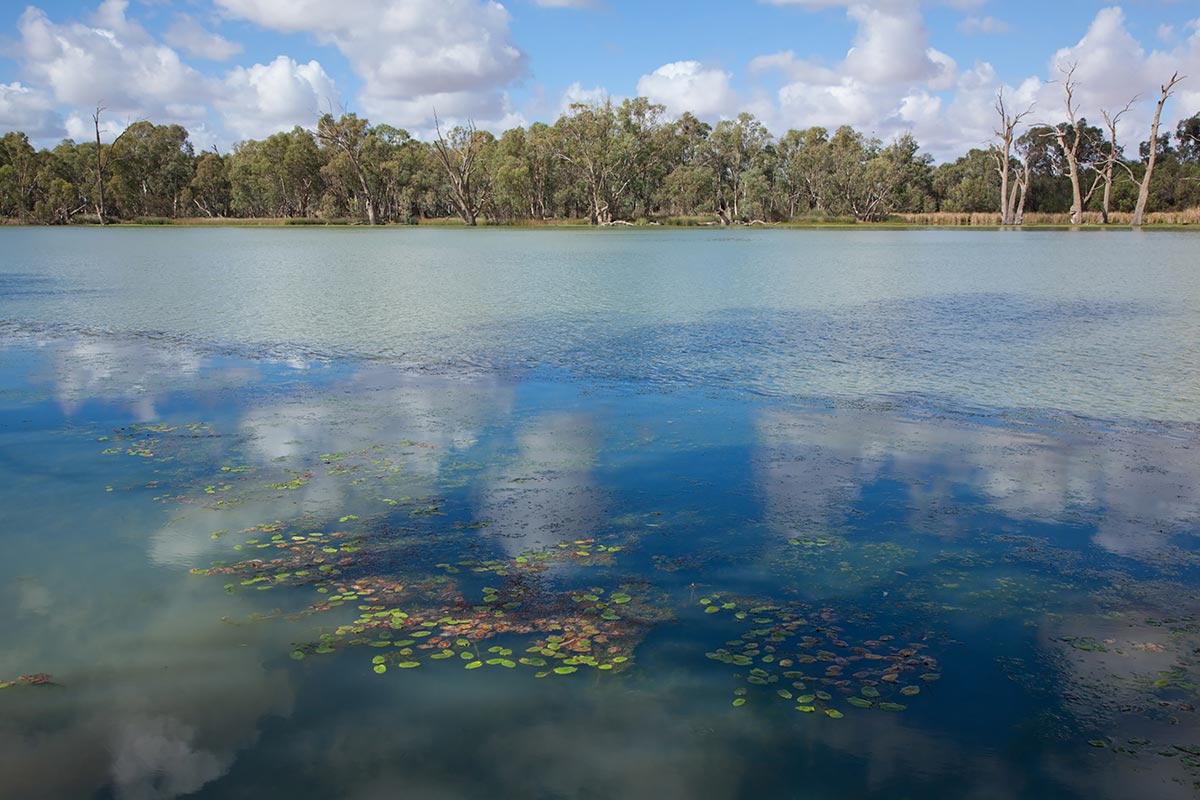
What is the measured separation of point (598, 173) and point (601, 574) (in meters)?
95.1

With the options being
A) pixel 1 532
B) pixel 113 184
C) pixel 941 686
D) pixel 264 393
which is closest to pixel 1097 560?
pixel 941 686

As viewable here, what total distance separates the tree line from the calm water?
3293 inches

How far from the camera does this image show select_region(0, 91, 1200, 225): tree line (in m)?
96.6

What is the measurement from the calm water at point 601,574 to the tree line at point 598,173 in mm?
83636

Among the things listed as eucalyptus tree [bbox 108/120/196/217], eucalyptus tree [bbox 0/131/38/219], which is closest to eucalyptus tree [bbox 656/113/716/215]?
eucalyptus tree [bbox 108/120/196/217]

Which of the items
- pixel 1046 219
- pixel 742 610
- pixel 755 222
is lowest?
pixel 742 610

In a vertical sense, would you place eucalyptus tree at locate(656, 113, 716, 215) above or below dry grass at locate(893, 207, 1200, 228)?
above

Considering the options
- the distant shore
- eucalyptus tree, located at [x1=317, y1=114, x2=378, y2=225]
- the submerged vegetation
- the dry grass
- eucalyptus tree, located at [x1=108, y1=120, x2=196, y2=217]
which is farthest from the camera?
eucalyptus tree, located at [x1=108, y1=120, x2=196, y2=217]

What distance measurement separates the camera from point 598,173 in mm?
97438

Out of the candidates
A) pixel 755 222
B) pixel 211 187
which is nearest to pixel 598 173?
pixel 755 222

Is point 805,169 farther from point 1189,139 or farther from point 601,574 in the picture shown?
point 601,574

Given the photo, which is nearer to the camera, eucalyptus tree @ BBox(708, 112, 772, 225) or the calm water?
the calm water

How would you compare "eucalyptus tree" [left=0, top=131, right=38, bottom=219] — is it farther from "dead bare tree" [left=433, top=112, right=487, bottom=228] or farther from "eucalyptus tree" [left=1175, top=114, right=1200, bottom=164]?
"eucalyptus tree" [left=1175, top=114, right=1200, bottom=164]

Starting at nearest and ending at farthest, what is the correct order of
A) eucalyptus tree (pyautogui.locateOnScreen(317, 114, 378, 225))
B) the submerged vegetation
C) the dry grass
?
the submerged vegetation
the dry grass
eucalyptus tree (pyautogui.locateOnScreen(317, 114, 378, 225))
